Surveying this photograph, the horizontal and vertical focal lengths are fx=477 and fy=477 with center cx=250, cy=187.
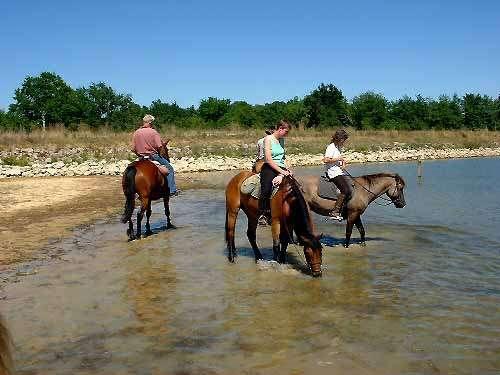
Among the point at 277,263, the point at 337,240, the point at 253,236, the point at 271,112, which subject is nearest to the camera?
the point at 277,263

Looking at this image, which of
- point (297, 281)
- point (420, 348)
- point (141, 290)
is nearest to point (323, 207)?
point (297, 281)

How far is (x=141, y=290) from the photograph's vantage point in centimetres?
795

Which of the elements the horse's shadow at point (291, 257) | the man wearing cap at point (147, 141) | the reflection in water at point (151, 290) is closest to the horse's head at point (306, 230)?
the horse's shadow at point (291, 257)

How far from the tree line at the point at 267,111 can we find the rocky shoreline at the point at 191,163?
45.5 feet

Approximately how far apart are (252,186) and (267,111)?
237 feet

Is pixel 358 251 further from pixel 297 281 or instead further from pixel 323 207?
pixel 297 281

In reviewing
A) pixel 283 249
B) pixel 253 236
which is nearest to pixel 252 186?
pixel 253 236

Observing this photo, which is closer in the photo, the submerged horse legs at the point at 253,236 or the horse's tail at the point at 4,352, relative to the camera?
the horse's tail at the point at 4,352

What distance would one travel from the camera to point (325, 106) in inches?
2598

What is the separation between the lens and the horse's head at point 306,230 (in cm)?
832

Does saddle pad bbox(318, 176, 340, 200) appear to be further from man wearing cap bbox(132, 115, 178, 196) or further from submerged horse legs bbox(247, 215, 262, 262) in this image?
man wearing cap bbox(132, 115, 178, 196)

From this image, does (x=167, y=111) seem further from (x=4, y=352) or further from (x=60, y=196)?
(x=4, y=352)

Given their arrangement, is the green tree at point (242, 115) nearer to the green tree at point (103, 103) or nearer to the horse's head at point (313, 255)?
the green tree at point (103, 103)

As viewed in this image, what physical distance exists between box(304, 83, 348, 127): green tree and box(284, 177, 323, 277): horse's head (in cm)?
5583
